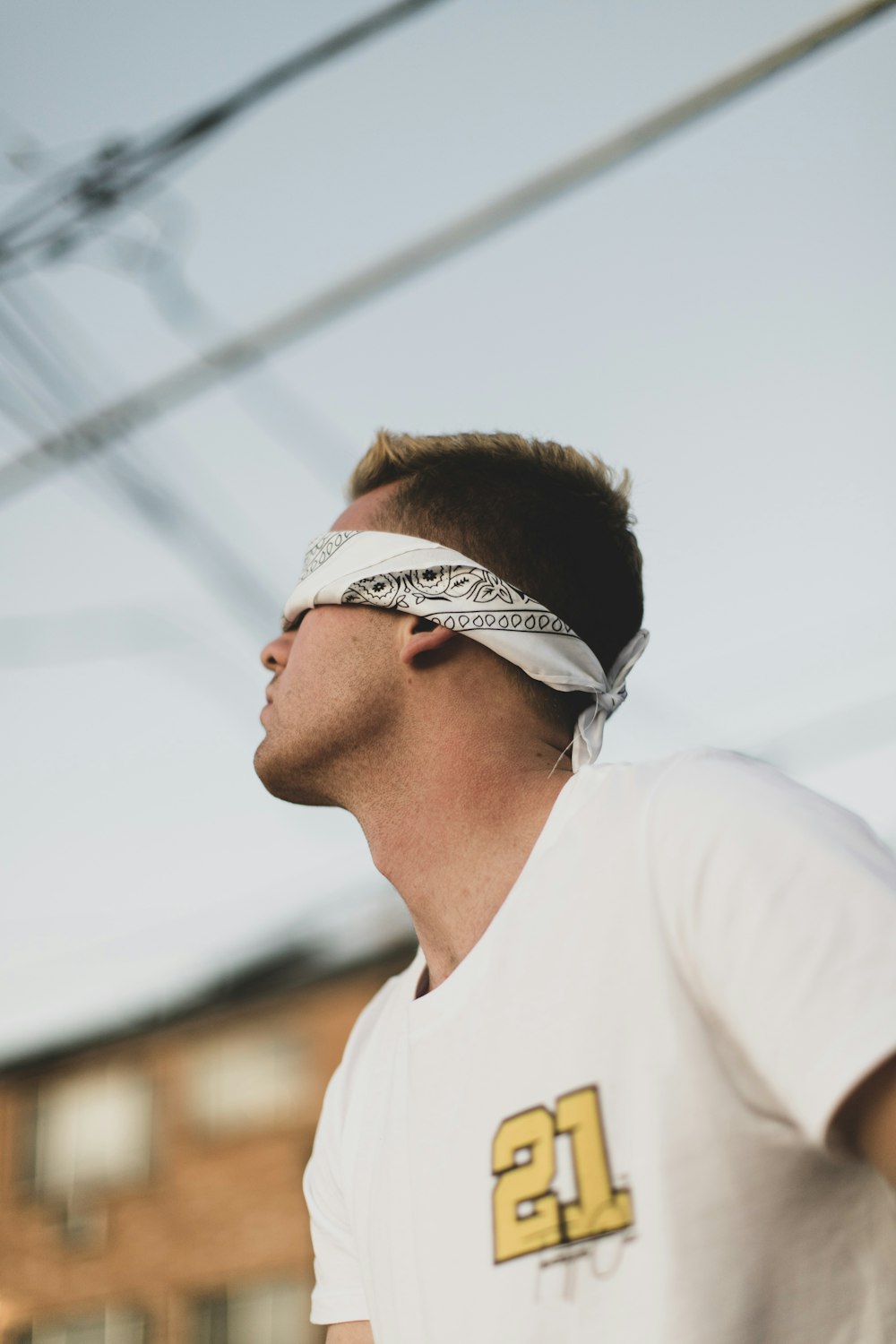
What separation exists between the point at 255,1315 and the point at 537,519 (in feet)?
63.0

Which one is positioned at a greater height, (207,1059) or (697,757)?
(207,1059)

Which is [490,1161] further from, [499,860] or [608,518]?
[608,518]

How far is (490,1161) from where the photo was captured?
1837mm

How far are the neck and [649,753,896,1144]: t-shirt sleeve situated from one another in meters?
0.57

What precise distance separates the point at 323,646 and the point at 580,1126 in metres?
1.28

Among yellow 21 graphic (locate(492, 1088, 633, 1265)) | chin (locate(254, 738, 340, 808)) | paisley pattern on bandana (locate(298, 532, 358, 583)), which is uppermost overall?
paisley pattern on bandana (locate(298, 532, 358, 583))

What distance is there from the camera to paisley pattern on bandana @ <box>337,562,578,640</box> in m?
2.51

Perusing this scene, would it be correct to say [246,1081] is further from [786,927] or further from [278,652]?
[786,927]

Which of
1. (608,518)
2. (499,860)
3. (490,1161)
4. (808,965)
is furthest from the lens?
(608,518)

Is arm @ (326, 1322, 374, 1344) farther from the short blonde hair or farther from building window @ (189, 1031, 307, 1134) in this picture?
building window @ (189, 1031, 307, 1134)

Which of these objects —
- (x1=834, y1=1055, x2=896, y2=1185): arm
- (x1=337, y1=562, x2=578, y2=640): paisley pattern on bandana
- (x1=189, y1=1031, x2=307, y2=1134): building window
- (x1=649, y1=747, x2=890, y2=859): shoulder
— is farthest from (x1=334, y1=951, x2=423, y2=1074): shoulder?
(x1=189, y1=1031, x2=307, y2=1134): building window

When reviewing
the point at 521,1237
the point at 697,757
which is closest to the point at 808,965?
the point at 697,757

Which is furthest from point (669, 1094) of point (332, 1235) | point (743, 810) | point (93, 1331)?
point (93, 1331)

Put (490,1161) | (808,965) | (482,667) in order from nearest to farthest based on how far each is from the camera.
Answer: (808,965)
(490,1161)
(482,667)
